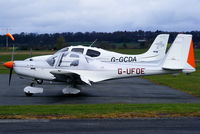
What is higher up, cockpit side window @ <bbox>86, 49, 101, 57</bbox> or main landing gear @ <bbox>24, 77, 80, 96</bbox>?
cockpit side window @ <bbox>86, 49, 101, 57</bbox>

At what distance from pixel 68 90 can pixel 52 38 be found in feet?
275

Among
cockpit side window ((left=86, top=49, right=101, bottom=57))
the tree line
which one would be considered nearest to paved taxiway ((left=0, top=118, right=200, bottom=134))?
cockpit side window ((left=86, top=49, right=101, bottom=57))

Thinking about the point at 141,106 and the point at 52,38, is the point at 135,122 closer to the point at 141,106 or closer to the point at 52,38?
the point at 141,106

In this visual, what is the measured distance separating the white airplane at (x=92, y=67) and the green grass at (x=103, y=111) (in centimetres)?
435

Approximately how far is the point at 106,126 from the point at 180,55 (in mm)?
9118

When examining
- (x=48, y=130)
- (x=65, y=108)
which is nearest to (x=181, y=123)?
(x=48, y=130)

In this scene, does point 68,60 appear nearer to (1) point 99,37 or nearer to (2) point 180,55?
(2) point 180,55

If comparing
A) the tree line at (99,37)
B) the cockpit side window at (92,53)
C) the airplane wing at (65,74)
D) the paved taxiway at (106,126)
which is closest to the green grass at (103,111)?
the paved taxiway at (106,126)

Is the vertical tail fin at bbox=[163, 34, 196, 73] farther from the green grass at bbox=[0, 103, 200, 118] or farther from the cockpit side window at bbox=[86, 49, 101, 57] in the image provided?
the cockpit side window at bbox=[86, 49, 101, 57]

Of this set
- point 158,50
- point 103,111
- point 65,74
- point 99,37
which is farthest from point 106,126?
point 99,37

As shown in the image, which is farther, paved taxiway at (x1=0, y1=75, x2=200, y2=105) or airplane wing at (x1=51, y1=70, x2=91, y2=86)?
airplane wing at (x1=51, y1=70, x2=91, y2=86)

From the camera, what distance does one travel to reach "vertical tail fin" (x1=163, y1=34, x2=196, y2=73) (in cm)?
1888

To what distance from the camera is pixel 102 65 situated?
19547mm

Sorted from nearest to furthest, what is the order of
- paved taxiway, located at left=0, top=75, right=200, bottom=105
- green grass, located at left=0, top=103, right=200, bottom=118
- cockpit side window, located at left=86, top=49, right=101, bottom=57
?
green grass, located at left=0, top=103, right=200, bottom=118 < paved taxiway, located at left=0, top=75, right=200, bottom=105 < cockpit side window, located at left=86, top=49, right=101, bottom=57
